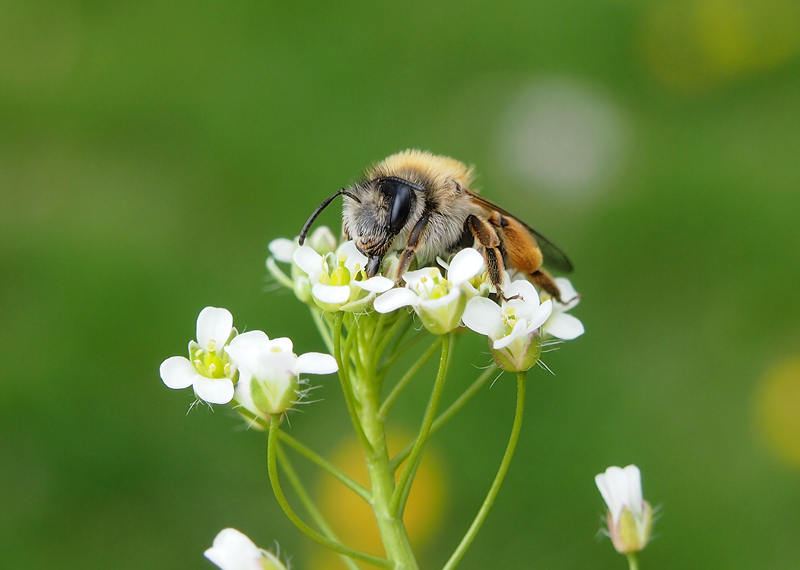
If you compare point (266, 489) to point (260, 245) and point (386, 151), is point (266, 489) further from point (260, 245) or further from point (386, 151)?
point (386, 151)

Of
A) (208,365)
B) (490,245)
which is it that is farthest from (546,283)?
(208,365)

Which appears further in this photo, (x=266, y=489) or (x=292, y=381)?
(x=266, y=489)

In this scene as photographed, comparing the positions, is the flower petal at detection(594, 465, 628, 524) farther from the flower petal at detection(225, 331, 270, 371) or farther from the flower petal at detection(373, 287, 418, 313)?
the flower petal at detection(225, 331, 270, 371)

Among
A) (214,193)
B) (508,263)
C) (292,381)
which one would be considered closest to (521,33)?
(214,193)

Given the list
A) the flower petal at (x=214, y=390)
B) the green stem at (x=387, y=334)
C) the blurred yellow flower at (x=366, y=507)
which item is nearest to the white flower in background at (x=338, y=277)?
the green stem at (x=387, y=334)

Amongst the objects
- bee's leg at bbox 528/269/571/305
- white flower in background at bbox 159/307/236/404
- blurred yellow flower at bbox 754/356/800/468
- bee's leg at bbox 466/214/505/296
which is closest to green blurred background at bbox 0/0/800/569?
blurred yellow flower at bbox 754/356/800/468

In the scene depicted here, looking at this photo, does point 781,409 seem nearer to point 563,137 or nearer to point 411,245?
point 563,137
